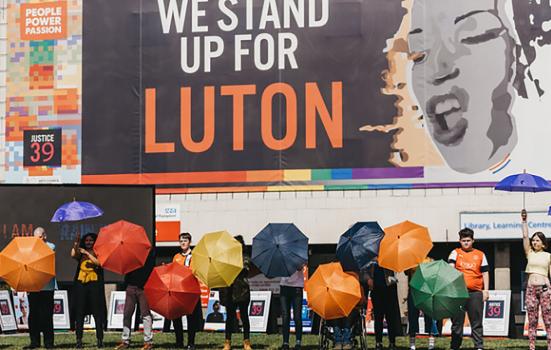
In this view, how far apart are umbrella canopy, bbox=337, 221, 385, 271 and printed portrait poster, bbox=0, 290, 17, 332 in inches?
400

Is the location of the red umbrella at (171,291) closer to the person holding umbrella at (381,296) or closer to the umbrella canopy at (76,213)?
the person holding umbrella at (381,296)

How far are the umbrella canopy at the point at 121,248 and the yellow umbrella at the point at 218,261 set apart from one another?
93 cm

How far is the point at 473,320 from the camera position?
18.0 metres

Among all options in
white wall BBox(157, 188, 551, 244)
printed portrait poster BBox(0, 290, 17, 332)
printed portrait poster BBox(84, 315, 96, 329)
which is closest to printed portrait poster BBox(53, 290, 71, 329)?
printed portrait poster BBox(84, 315, 96, 329)

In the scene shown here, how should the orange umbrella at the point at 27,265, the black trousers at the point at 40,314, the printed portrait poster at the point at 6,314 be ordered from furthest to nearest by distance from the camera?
1. the printed portrait poster at the point at 6,314
2. the black trousers at the point at 40,314
3. the orange umbrella at the point at 27,265

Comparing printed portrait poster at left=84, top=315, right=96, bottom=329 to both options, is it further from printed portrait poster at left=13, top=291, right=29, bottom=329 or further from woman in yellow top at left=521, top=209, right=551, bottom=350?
woman in yellow top at left=521, top=209, right=551, bottom=350

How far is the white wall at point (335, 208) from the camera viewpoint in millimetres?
28312

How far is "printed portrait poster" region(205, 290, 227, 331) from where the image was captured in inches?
1022

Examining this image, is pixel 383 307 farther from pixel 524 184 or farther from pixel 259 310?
pixel 259 310

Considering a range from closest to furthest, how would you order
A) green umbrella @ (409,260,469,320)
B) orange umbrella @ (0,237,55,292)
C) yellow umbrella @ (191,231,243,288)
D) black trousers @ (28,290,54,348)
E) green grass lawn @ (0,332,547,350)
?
green umbrella @ (409,260,469,320)
yellow umbrella @ (191,231,243,288)
orange umbrella @ (0,237,55,292)
black trousers @ (28,290,54,348)
green grass lawn @ (0,332,547,350)

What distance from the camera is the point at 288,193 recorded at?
2916 centimetres

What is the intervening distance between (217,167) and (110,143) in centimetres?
291

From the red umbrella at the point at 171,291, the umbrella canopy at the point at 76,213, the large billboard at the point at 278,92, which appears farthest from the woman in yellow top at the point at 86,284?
the large billboard at the point at 278,92

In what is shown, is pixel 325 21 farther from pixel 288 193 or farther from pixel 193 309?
pixel 193 309
